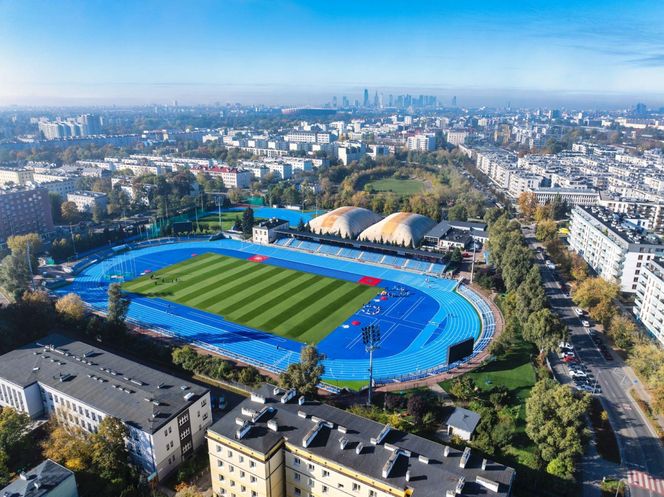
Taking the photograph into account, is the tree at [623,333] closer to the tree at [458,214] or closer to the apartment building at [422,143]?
the tree at [458,214]

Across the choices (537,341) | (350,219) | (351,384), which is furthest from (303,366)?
(350,219)

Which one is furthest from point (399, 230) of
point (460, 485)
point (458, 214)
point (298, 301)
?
point (460, 485)

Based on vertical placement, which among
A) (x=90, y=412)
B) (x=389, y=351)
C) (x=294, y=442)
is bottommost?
(x=389, y=351)

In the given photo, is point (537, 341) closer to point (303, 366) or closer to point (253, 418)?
point (303, 366)

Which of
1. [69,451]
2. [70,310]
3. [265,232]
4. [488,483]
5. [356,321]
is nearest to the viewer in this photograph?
[488,483]

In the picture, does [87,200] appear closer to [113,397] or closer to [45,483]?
[113,397]

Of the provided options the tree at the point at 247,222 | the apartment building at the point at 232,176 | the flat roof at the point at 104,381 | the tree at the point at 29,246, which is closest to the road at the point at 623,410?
the flat roof at the point at 104,381
